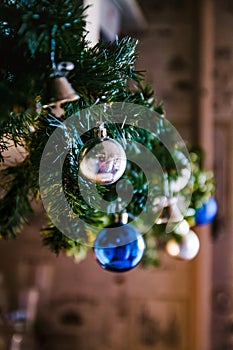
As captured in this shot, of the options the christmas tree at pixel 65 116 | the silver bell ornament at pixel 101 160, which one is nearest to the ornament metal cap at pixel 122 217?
the christmas tree at pixel 65 116

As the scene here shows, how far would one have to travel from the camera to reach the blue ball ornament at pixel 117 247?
0.83 metres

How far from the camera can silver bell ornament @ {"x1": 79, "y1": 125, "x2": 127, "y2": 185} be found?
648 millimetres

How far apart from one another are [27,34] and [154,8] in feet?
5.64

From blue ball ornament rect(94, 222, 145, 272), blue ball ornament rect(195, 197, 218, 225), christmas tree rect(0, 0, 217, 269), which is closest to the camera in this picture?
christmas tree rect(0, 0, 217, 269)

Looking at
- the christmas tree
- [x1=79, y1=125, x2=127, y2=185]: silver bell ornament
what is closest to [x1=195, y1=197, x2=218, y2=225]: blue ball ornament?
the christmas tree

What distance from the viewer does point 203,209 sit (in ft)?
3.77

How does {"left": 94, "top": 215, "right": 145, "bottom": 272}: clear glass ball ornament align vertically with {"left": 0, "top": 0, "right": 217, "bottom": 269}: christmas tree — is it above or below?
below

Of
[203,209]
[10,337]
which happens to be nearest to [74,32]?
[203,209]

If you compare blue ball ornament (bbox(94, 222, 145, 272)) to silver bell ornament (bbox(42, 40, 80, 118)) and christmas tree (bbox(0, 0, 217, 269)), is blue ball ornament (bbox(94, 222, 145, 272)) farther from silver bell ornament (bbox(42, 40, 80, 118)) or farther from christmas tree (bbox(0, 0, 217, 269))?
silver bell ornament (bbox(42, 40, 80, 118))

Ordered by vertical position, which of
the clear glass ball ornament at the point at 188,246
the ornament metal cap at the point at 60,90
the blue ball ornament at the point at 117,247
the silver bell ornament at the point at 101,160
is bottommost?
the blue ball ornament at the point at 117,247

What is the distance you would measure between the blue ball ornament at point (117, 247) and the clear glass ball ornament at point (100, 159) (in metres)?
0.18

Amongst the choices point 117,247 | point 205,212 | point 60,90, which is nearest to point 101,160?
point 60,90

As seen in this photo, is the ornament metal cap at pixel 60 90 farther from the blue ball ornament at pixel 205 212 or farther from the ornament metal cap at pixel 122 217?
the blue ball ornament at pixel 205 212

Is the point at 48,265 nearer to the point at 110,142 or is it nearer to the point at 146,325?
the point at 146,325
